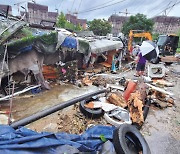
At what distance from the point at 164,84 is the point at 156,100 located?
9.93 ft

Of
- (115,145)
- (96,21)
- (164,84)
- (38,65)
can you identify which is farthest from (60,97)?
(96,21)

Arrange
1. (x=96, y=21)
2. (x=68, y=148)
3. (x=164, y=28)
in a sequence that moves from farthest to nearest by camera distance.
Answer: (x=164, y=28) < (x=96, y=21) < (x=68, y=148)

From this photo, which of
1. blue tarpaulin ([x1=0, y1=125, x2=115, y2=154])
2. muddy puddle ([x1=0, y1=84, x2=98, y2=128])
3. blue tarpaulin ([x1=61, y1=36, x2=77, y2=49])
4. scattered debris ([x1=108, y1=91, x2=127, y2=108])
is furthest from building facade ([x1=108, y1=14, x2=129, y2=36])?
blue tarpaulin ([x1=0, y1=125, x2=115, y2=154])

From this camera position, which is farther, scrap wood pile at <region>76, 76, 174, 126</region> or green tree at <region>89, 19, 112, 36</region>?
green tree at <region>89, 19, 112, 36</region>

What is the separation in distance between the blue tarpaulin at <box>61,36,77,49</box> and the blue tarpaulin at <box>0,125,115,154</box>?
18.3 feet

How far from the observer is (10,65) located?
21.2 ft

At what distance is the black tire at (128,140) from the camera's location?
3240 mm

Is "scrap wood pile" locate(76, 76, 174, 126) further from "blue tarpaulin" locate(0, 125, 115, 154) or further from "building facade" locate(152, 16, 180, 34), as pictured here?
"building facade" locate(152, 16, 180, 34)

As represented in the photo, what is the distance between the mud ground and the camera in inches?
176

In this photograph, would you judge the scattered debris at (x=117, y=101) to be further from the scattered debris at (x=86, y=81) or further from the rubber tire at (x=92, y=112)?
the scattered debris at (x=86, y=81)

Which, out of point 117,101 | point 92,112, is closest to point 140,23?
point 117,101

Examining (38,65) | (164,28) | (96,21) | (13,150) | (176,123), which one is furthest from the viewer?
(164,28)

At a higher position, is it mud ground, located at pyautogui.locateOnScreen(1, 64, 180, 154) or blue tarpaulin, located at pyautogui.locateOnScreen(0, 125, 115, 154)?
blue tarpaulin, located at pyautogui.locateOnScreen(0, 125, 115, 154)

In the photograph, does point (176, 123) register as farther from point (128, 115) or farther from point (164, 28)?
point (164, 28)
